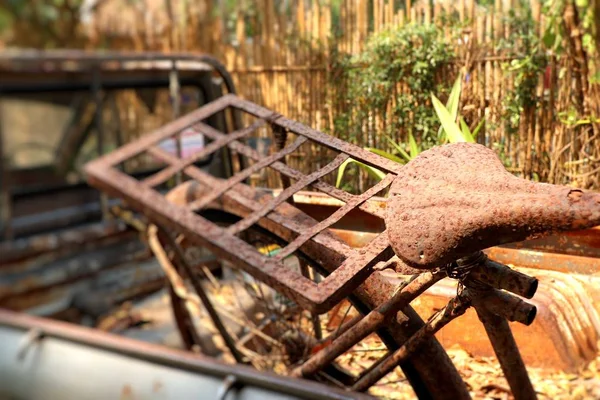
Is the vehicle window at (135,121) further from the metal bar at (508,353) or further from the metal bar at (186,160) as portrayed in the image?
the metal bar at (508,353)

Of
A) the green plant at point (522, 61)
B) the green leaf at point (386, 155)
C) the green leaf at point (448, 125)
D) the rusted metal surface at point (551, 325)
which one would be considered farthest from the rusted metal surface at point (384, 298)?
the green plant at point (522, 61)

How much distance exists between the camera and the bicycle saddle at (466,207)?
1.02 meters

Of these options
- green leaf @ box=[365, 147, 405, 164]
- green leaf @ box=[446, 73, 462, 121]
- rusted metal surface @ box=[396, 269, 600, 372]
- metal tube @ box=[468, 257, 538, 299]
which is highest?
green leaf @ box=[446, 73, 462, 121]

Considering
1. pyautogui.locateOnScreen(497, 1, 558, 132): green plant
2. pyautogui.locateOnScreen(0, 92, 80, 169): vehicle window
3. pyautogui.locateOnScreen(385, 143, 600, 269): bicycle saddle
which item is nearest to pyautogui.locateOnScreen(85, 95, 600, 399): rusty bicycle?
pyautogui.locateOnScreen(385, 143, 600, 269): bicycle saddle

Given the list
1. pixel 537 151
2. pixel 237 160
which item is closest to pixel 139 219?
pixel 237 160

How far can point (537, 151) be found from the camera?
1604mm

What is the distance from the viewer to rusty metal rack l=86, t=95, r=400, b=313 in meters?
1.21

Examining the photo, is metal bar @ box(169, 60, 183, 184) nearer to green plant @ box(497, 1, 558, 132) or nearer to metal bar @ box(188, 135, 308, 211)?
metal bar @ box(188, 135, 308, 211)

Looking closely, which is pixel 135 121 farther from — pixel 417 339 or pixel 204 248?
pixel 417 339

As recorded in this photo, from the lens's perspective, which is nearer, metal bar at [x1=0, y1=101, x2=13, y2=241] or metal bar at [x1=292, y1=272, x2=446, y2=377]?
metal bar at [x1=0, y1=101, x2=13, y2=241]

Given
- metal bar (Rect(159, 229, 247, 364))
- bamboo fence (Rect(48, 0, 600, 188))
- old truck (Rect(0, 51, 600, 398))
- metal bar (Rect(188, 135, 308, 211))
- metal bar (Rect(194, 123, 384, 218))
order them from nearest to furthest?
old truck (Rect(0, 51, 600, 398))
metal bar (Rect(188, 135, 308, 211))
metal bar (Rect(194, 123, 384, 218))
bamboo fence (Rect(48, 0, 600, 188))
metal bar (Rect(159, 229, 247, 364))

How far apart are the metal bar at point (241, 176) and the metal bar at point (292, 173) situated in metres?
0.02

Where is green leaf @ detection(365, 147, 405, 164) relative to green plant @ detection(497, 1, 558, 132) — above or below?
below

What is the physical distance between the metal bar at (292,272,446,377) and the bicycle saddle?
17 cm
